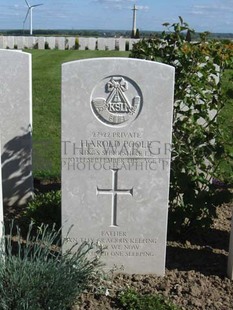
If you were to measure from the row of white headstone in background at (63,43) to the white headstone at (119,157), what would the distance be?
25451 mm

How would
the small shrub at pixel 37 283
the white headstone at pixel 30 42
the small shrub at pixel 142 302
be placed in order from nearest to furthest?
the small shrub at pixel 37 283 < the small shrub at pixel 142 302 < the white headstone at pixel 30 42

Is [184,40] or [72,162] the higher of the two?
[184,40]

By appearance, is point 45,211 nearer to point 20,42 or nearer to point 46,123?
point 46,123

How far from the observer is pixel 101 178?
13.0ft

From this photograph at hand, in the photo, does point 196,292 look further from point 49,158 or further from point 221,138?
point 49,158

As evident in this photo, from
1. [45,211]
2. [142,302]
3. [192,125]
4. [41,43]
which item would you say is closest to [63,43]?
[41,43]

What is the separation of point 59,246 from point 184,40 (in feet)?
6.64

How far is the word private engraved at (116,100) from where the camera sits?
378 centimetres

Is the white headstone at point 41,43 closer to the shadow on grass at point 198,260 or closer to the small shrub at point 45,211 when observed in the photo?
the small shrub at point 45,211

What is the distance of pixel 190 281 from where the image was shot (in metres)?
4.08

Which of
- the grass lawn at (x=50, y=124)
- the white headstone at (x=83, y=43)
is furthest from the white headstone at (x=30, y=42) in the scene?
the grass lawn at (x=50, y=124)

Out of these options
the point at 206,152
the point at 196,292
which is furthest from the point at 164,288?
the point at 206,152

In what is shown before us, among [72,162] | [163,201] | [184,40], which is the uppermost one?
[184,40]

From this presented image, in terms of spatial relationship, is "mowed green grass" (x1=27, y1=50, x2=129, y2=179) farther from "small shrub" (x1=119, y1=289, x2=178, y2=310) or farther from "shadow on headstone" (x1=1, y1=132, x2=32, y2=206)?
"small shrub" (x1=119, y1=289, x2=178, y2=310)
